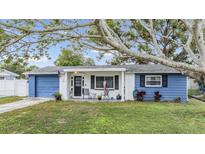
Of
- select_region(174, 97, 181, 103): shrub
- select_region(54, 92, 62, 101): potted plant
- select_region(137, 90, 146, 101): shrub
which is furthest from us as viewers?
select_region(137, 90, 146, 101): shrub

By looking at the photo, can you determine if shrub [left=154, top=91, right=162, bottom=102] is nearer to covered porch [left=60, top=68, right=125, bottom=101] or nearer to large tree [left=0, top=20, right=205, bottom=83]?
covered porch [left=60, top=68, right=125, bottom=101]

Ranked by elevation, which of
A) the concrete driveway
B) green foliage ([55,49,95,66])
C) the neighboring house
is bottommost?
the concrete driveway

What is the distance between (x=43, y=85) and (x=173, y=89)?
578 centimetres

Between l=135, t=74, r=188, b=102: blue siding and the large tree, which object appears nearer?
the large tree

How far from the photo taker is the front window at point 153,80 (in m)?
10.6

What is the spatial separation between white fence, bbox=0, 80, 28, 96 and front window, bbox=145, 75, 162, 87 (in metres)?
5.26

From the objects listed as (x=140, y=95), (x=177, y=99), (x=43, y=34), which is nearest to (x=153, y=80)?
(x=140, y=95)

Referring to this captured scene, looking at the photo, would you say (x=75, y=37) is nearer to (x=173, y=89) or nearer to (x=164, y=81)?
(x=164, y=81)

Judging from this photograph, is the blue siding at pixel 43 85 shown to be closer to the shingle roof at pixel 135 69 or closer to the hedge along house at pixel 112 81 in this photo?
the hedge along house at pixel 112 81

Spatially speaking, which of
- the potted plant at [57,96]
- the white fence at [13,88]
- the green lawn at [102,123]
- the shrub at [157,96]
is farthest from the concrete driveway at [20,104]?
the shrub at [157,96]

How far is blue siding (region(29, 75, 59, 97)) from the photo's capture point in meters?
10.3

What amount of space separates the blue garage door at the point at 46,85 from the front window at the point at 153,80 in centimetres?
406

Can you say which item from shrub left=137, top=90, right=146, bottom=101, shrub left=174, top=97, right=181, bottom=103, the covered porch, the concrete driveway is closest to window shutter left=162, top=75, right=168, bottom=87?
shrub left=174, top=97, right=181, bottom=103
